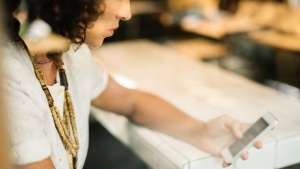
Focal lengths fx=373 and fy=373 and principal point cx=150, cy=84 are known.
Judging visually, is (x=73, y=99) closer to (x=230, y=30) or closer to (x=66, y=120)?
(x=66, y=120)

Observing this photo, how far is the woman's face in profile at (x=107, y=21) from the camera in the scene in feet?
3.01

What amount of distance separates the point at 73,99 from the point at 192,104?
523mm

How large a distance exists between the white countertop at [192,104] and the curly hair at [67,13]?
0.45 m

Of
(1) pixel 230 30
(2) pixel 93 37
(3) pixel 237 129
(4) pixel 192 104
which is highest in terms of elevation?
(2) pixel 93 37

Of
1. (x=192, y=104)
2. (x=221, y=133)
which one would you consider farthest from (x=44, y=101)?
(x=192, y=104)

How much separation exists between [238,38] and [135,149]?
131 inches

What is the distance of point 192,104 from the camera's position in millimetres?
1438

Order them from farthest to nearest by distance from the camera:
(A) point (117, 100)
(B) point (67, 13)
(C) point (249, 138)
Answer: (A) point (117, 100) → (C) point (249, 138) → (B) point (67, 13)

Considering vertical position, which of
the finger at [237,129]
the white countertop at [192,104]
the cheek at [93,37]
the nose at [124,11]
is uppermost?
the nose at [124,11]

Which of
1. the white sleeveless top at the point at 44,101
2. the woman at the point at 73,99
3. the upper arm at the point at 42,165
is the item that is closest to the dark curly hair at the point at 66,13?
the woman at the point at 73,99

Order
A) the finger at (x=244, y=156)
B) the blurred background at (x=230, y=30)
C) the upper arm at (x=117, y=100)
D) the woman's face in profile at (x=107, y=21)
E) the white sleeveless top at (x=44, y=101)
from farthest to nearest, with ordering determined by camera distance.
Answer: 1. the blurred background at (x=230, y=30)
2. the upper arm at (x=117, y=100)
3. the finger at (x=244, y=156)
4. the woman's face in profile at (x=107, y=21)
5. the white sleeveless top at (x=44, y=101)

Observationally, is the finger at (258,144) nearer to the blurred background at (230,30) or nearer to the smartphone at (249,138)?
the smartphone at (249,138)

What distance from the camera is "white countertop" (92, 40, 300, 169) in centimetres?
109

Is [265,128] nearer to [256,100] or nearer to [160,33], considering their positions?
[256,100]
